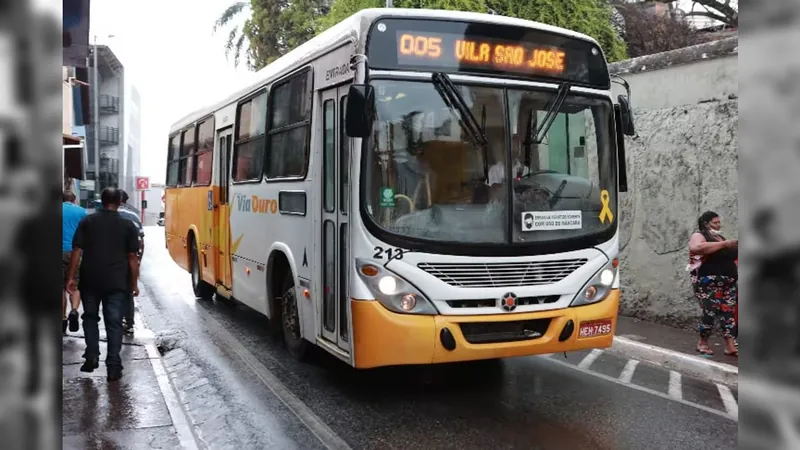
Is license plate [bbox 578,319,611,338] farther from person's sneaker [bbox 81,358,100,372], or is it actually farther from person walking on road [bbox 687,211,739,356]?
person's sneaker [bbox 81,358,100,372]

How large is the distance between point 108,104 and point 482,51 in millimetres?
62064

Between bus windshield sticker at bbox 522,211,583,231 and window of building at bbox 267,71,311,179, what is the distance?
2.20m

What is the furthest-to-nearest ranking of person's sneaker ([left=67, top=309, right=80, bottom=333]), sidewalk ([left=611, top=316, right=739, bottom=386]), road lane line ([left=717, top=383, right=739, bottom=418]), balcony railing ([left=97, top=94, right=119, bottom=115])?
balcony railing ([left=97, top=94, right=119, bottom=115]) < person's sneaker ([left=67, top=309, right=80, bottom=333]) < sidewalk ([left=611, top=316, right=739, bottom=386]) < road lane line ([left=717, top=383, right=739, bottom=418])

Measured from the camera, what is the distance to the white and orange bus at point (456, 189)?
211 inches

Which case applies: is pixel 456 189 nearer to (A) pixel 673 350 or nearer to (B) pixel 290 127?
(B) pixel 290 127

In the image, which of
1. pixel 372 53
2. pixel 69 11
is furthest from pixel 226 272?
pixel 372 53

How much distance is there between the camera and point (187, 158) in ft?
41.2

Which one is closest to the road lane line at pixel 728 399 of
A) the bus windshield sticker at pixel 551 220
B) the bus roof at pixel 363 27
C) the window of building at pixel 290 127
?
the bus windshield sticker at pixel 551 220

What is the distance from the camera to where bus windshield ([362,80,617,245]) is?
5406 mm

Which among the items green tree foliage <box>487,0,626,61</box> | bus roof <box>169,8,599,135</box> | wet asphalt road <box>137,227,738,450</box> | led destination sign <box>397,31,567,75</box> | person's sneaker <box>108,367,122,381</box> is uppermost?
green tree foliage <box>487,0,626,61</box>

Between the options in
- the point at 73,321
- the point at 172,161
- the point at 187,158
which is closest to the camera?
the point at 73,321

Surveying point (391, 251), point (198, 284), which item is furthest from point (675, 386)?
point (198, 284)

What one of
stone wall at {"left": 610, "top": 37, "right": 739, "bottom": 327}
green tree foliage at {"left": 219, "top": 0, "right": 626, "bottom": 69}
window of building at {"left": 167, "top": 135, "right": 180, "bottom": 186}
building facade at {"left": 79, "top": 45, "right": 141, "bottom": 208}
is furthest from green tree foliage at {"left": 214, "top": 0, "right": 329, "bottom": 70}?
building facade at {"left": 79, "top": 45, "right": 141, "bottom": 208}

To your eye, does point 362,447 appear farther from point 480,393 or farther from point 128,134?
point 128,134
